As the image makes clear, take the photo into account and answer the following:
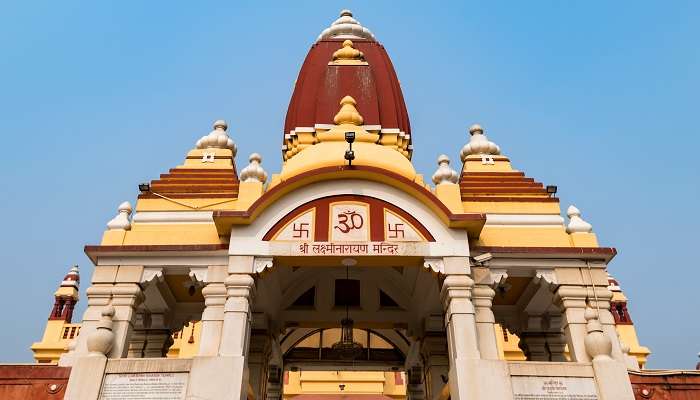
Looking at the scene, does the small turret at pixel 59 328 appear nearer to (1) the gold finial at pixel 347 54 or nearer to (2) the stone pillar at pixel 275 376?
(2) the stone pillar at pixel 275 376

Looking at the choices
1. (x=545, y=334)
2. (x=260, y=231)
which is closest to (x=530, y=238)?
(x=545, y=334)

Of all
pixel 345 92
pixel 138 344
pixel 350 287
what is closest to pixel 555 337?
pixel 350 287

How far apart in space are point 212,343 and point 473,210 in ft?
21.4

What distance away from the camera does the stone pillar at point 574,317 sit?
10.9 m

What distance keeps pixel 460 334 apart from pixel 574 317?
2.57 meters

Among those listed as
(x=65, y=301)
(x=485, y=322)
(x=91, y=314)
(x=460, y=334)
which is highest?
(x=65, y=301)

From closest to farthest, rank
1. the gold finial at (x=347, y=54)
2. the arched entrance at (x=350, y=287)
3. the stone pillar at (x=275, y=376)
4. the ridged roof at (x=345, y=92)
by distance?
the arched entrance at (x=350, y=287) → the stone pillar at (x=275, y=376) → the ridged roof at (x=345, y=92) → the gold finial at (x=347, y=54)

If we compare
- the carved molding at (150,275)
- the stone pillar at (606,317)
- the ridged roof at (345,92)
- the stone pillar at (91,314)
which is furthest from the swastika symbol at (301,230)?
the ridged roof at (345,92)

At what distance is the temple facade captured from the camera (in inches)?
407

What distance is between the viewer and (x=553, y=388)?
10.3 meters

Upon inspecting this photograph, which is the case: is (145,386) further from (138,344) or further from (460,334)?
(460,334)

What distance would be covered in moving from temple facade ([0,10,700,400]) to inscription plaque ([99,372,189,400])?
27 mm

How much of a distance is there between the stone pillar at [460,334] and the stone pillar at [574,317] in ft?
6.69

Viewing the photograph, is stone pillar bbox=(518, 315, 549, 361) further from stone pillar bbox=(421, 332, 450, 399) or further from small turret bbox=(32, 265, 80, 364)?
small turret bbox=(32, 265, 80, 364)
